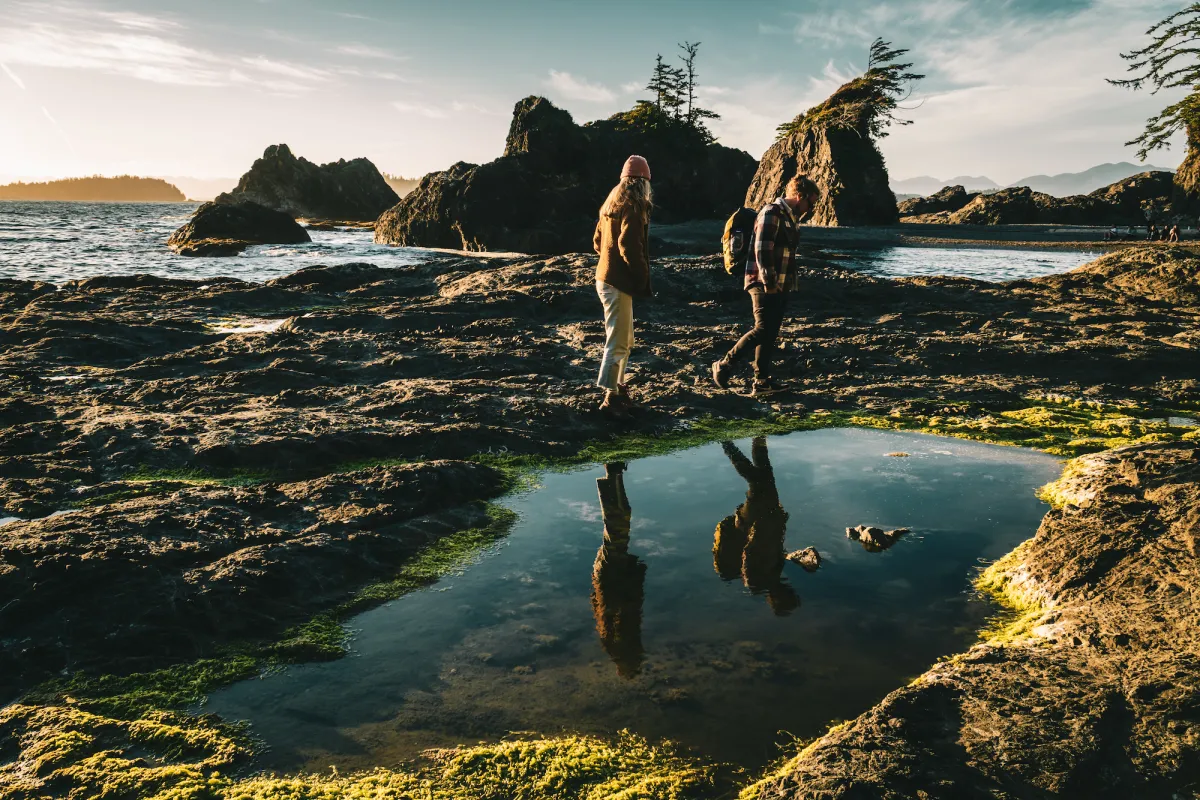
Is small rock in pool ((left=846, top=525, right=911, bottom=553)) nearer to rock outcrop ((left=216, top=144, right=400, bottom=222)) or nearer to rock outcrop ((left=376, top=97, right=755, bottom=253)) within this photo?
rock outcrop ((left=376, top=97, right=755, bottom=253))

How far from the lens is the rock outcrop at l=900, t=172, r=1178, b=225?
156ft

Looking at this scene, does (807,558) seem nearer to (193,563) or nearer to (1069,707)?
(1069,707)

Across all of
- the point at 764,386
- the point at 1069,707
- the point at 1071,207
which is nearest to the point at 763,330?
the point at 764,386

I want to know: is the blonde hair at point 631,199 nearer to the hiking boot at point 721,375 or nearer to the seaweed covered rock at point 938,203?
the hiking boot at point 721,375

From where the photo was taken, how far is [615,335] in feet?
21.7

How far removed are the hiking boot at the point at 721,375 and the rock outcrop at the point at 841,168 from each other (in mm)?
36942

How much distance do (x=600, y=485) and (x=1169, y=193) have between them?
6221 centimetres

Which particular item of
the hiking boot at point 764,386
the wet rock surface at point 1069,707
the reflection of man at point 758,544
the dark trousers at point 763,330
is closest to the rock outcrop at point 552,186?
the dark trousers at point 763,330

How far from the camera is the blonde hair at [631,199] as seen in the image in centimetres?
636

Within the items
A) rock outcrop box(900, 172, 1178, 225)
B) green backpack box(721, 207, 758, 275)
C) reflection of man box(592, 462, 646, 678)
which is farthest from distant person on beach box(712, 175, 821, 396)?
rock outcrop box(900, 172, 1178, 225)

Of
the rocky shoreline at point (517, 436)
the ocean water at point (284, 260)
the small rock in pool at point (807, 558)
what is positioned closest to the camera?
the rocky shoreline at point (517, 436)

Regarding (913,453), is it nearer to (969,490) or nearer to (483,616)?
(969,490)

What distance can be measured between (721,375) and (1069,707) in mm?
5672

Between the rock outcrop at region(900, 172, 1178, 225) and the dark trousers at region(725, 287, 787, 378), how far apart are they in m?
46.8
